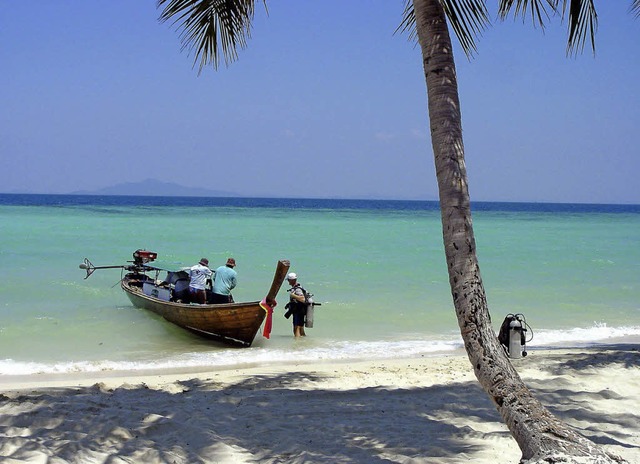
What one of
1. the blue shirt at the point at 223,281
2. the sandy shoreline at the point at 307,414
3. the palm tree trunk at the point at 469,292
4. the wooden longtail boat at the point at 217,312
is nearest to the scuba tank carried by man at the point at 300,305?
the wooden longtail boat at the point at 217,312

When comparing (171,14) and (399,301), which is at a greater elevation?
(171,14)

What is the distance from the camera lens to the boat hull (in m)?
12.5

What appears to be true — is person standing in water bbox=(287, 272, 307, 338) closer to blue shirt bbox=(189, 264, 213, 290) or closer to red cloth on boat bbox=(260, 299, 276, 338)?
red cloth on boat bbox=(260, 299, 276, 338)

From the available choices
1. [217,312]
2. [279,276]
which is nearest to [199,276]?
[217,312]

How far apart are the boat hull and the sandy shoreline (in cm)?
228

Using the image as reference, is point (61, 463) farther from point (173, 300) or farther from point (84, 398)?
point (173, 300)

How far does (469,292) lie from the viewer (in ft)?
16.1

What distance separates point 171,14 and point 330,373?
534cm

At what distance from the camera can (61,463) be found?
206 inches

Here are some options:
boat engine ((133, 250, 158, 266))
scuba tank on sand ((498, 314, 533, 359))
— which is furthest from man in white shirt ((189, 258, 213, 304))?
scuba tank on sand ((498, 314, 533, 359))

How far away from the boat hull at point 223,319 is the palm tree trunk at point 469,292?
7.82 meters

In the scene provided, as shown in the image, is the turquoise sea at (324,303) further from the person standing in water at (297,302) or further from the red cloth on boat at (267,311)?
the person standing in water at (297,302)

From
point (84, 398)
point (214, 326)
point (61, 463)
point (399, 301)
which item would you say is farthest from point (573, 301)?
point (61, 463)

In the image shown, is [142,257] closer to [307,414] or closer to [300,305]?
[300,305]
